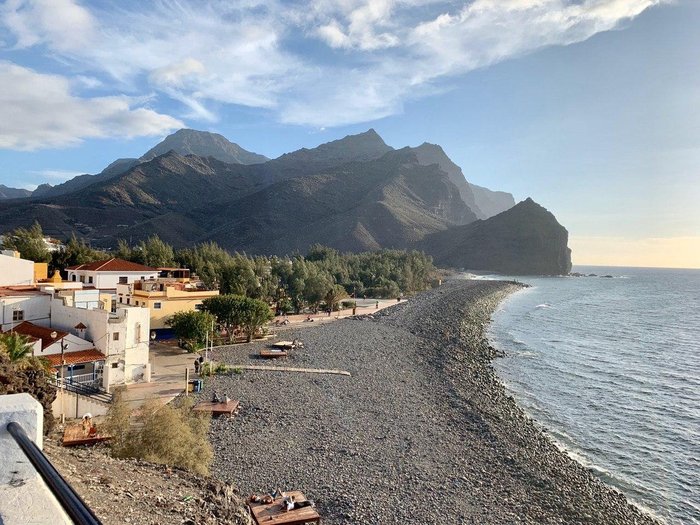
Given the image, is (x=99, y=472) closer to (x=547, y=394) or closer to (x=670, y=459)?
(x=670, y=459)

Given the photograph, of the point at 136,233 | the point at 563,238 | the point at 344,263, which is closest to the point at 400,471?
the point at 344,263

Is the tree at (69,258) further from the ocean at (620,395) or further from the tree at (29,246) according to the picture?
the ocean at (620,395)

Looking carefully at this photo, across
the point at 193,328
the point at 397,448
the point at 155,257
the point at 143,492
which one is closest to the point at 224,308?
the point at 193,328

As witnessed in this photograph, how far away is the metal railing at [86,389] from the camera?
17.0 meters

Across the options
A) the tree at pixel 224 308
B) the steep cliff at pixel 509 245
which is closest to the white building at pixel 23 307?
the tree at pixel 224 308

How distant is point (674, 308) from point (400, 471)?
300 feet

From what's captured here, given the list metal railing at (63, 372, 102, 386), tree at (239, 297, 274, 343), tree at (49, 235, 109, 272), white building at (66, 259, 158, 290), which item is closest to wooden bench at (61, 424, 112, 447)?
metal railing at (63, 372, 102, 386)

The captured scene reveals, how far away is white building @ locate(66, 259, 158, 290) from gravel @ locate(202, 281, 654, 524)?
442 inches

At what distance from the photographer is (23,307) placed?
22.1 meters

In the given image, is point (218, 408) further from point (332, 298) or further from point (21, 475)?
point (332, 298)

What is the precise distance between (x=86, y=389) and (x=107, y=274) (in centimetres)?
1652

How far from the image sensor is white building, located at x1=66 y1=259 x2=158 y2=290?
3275 cm

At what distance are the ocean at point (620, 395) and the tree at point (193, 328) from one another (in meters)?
19.1

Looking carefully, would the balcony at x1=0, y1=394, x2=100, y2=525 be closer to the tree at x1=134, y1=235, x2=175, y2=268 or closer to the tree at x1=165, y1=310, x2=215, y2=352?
the tree at x1=165, y1=310, x2=215, y2=352
